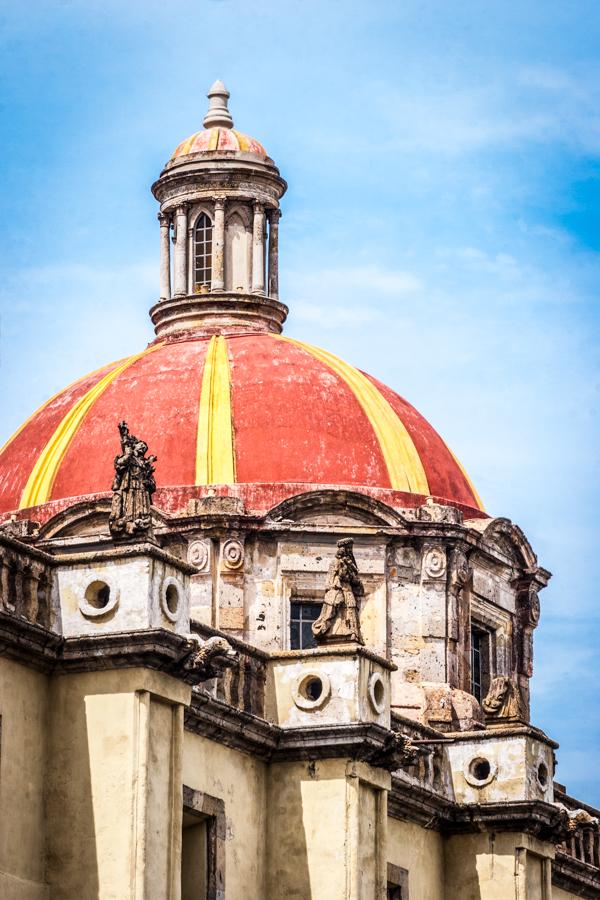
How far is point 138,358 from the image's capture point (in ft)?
171

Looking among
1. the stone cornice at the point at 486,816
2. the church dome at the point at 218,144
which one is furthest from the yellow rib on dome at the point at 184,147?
the stone cornice at the point at 486,816

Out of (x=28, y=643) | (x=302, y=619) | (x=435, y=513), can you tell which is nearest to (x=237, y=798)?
(x=28, y=643)

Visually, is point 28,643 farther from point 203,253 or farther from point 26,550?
point 203,253

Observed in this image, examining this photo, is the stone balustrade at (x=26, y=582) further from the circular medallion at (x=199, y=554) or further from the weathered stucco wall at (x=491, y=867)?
the circular medallion at (x=199, y=554)

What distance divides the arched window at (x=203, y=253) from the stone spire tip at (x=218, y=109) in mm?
2177

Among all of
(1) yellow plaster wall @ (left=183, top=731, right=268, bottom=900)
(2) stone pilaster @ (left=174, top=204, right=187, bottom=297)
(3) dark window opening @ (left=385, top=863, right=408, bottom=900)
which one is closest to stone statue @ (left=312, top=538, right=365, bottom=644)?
(1) yellow plaster wall @ (left=183, top=731, right=268, bottom=900)

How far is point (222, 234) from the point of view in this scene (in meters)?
54.1

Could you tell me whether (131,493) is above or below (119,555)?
above

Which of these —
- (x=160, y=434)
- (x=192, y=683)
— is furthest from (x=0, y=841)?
(x=160, y=434)

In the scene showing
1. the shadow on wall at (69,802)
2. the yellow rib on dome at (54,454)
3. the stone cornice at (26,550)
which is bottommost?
the shadow on wall at (69,802)

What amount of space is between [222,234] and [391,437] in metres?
5.97

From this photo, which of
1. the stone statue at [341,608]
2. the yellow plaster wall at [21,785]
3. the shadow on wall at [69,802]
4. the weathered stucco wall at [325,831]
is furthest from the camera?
the stone statue at [341,608]

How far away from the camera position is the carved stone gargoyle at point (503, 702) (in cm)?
4616

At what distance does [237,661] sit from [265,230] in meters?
16.9
